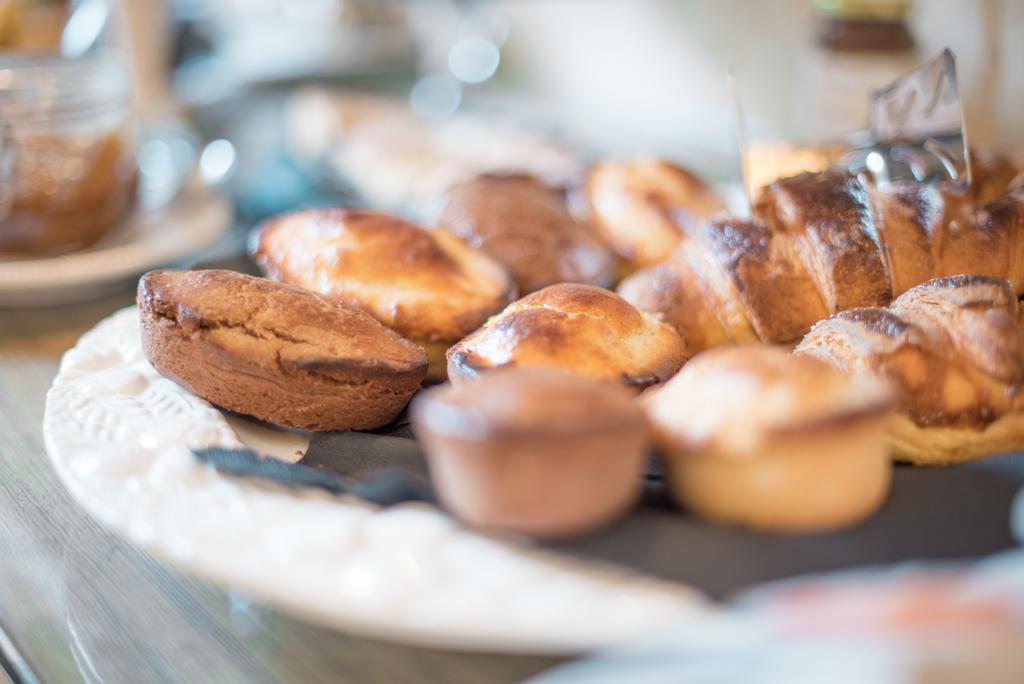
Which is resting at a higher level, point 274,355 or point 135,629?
point 274,355

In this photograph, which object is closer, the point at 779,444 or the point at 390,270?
the point at 779,444

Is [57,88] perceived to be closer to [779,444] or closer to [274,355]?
[274,355]

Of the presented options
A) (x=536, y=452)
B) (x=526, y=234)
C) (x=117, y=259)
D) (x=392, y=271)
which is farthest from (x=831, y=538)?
(x=117, y=259)

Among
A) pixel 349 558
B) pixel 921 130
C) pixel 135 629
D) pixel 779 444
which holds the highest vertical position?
pixel 921 130

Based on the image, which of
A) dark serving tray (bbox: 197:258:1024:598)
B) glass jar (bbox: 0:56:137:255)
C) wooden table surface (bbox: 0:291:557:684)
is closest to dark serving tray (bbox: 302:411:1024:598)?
dark serving tray (bbox: 197:258:1024:598)

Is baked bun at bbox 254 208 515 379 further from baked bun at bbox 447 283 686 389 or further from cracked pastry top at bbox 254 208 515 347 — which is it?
baked bun at bbox 447 283 686 389

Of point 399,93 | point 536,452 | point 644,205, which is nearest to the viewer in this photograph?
point 536,452
